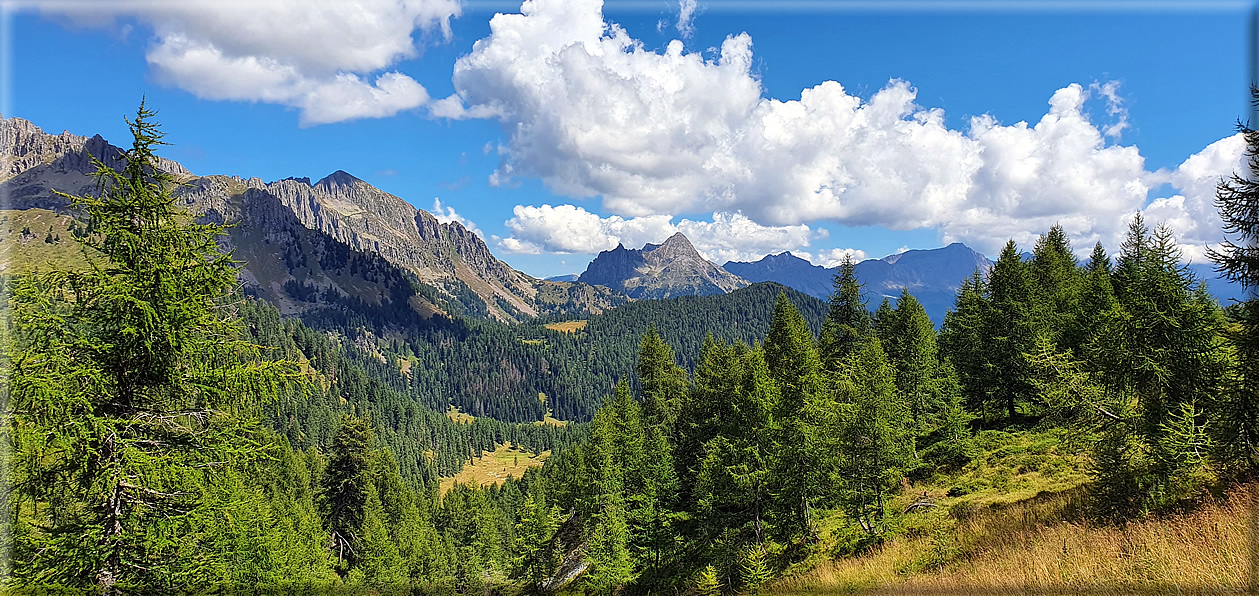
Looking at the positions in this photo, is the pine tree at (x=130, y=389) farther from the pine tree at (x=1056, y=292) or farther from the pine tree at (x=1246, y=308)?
the pine tree at (x=1056, y=292)

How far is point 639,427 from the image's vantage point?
139ft

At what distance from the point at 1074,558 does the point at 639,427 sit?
107ft

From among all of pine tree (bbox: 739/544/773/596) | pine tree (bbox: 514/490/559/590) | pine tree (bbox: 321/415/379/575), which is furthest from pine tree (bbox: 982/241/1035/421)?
pine tree (bbox: 321/415/379/575)

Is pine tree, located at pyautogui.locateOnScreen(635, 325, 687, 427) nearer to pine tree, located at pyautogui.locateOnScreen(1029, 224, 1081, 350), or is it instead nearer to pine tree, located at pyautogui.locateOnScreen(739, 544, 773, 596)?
pine tree, located at pyautogui.locateOnScreen(739, 544, 773, 596)

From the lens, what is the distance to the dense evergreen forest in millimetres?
8953

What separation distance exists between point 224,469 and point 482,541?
198 ft

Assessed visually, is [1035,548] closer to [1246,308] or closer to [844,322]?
[1246,308]

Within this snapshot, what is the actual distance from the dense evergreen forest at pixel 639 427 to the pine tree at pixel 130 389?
45 mm

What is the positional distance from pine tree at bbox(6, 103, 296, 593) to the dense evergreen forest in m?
0.04

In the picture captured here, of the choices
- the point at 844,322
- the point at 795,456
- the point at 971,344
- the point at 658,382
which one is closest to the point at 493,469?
the point at 658,382

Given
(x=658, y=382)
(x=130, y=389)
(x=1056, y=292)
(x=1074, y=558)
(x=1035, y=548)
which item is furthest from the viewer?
(x=658, y=382)

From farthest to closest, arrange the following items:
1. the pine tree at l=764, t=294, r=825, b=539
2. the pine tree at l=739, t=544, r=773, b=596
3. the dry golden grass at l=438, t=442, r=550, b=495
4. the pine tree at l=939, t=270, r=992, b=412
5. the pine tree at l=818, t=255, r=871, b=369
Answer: the dry golden grass at l=438, t=442, r=550, b=495
the pine tree at l=818, t=255, r=871, b=369
the pine tree at l=939, t=270, r=992, b=412
the pine tree at l=764, t=294, r=825, b=539
the pine tree at l=739, t=544, r=773, b=596

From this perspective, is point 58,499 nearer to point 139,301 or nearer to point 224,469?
point 224,469

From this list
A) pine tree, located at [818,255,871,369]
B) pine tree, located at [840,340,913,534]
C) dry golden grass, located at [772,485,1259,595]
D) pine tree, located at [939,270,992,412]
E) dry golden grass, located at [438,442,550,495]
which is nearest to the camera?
dry golden grass, located at [772,485,1259,595]
